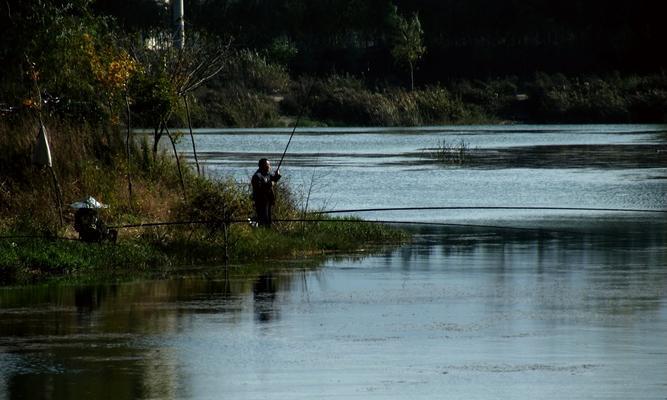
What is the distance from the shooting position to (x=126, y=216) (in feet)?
81.3

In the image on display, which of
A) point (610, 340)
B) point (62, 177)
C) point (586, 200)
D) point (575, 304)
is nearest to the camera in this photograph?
point (610, 340)

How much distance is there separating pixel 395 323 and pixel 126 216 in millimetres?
8648

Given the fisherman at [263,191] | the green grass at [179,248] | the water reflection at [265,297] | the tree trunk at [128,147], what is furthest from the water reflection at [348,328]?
the tree trunk at [128,147]

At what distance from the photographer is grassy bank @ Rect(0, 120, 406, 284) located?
22547 mm

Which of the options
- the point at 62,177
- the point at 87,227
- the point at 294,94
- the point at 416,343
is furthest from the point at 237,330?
the point at 294,94

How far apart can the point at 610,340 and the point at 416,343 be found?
180cm

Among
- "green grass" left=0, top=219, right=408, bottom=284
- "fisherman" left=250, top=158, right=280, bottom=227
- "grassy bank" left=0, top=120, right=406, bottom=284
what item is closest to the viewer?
"green grass" left=0, top=219, right=408, bottom=284

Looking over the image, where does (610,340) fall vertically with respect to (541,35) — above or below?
below

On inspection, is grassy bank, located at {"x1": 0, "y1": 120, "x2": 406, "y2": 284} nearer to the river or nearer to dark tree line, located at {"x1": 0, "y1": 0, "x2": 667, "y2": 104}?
the river

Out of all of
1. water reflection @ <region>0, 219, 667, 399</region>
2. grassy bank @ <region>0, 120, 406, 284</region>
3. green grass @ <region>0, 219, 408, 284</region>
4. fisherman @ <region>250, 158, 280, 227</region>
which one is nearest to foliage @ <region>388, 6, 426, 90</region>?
grassy bank @ <region>0, 120, 406, 284</region>

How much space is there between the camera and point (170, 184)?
1077 inches

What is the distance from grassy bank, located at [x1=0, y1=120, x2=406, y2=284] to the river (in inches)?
38.0

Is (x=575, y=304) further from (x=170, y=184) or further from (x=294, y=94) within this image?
(x=294, y=94)

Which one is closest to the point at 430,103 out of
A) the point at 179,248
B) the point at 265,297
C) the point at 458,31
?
the point at 458,31
